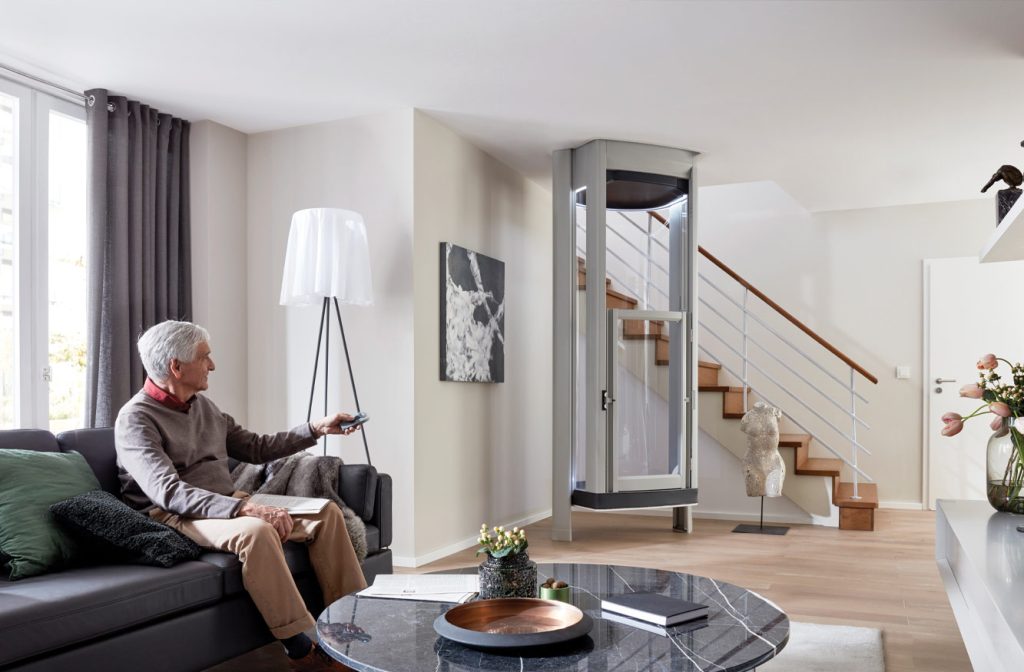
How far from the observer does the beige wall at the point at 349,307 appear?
15.7ft

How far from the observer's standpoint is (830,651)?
3.14 metres

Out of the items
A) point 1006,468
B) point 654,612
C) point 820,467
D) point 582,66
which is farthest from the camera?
point 820,467

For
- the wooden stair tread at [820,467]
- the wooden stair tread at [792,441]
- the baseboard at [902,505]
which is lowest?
the baseboard at [902,505]

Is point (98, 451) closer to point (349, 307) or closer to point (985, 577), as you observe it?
point (349, 307)

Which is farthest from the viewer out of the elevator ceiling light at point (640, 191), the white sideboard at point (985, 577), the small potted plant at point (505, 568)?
the elevator ceiling light at point (640, 191)

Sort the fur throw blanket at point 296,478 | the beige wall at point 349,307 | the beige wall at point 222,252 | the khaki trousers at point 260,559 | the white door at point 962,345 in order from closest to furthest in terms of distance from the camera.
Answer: the khaki trousers at point 260,559 < the fur throw blanket at point 296,478 < the beige wall at point 349,307 < the beige wall at point 222,252 < the white door at point 962,345

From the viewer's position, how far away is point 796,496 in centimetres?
620

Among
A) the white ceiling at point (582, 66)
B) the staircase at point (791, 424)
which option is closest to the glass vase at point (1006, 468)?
the white ceiling at point (582, 66)

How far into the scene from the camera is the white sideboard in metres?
1.65

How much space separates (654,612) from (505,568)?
381 millimetres

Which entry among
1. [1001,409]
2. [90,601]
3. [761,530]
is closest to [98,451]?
[90,601]

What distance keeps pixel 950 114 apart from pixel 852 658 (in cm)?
318

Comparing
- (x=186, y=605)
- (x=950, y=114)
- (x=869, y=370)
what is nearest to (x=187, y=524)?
(x=186, y=605)

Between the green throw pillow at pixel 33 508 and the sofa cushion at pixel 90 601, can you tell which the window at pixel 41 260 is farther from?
the sofa cushion at pixel 90 601
